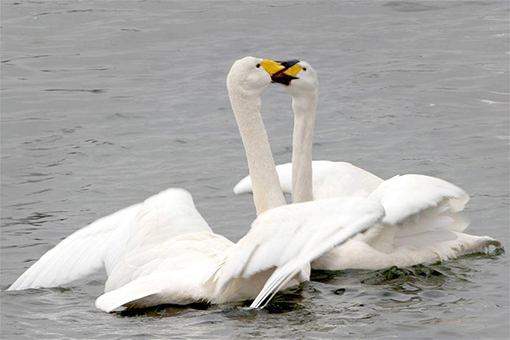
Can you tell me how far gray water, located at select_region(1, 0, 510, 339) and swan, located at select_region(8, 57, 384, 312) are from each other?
185 mm

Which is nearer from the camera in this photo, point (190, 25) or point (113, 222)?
point (113, 222)

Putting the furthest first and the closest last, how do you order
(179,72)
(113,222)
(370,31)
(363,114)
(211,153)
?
(370,31)
(179,72)
(363,114)
(211,153)
(113,222)

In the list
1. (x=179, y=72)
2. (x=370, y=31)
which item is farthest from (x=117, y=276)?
(x=370, y=31)

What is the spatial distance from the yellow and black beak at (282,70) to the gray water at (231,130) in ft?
5.32

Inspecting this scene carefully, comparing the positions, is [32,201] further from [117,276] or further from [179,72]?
[179,72]

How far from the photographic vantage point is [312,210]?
7.30 metres

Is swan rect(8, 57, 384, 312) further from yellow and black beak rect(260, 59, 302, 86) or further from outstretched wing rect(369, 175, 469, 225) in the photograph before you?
outstretched wing rect(369, 175, 469, 225)

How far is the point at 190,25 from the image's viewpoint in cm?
1934

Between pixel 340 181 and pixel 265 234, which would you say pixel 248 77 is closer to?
pixel 340 181

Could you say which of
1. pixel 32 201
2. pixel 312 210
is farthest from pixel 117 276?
pixel 32 201

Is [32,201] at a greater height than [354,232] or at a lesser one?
lesser

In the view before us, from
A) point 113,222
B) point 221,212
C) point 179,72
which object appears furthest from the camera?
point 179,72

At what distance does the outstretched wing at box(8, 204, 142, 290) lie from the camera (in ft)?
28.8

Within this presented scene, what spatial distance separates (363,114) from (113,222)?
18.6 ft
